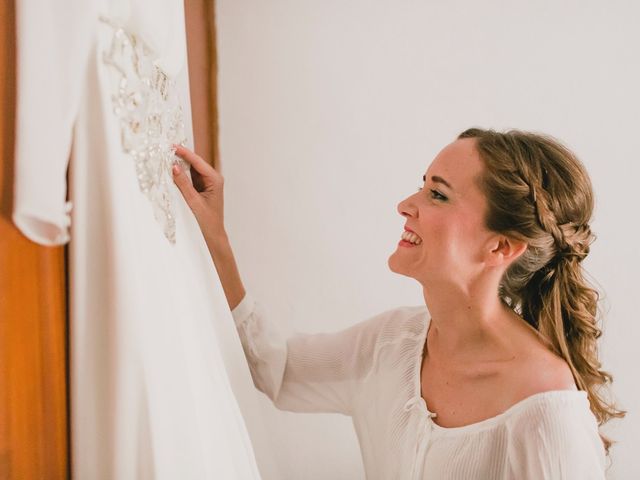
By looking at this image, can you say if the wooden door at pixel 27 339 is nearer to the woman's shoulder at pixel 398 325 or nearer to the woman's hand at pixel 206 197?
the woman's hand at pixel 206 197

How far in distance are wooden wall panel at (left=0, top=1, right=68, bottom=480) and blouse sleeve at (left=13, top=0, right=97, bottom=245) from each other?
0.04 metres

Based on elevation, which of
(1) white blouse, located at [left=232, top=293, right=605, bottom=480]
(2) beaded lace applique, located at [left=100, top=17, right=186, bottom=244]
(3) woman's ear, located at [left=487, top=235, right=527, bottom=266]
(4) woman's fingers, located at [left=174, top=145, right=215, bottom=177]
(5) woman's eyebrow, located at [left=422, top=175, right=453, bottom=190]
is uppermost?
(2) beaded lace applique, located at [left=100, top=17, right=186, bottom=244]

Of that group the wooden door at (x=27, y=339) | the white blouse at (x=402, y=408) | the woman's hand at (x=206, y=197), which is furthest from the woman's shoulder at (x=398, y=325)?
the wooden door at (x=27, y=339)

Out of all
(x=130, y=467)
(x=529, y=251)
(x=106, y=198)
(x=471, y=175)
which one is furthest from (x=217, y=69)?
(x=130, y=467)

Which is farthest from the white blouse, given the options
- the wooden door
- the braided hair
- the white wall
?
the wooden door

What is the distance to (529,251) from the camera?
115 centimetres

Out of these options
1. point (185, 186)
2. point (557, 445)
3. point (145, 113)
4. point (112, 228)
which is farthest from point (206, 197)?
point (557, 445)

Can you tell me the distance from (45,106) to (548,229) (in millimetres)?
872

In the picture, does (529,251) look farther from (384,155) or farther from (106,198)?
(106,198)

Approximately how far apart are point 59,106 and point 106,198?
10cm

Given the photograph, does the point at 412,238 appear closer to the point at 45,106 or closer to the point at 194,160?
the point at 194,160

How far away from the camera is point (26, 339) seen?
0.56m

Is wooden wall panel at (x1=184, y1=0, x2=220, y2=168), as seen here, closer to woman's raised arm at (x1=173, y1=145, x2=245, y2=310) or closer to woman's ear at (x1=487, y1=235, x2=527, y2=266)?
woman's raised arm at (x1=173, y1=145, x2=245, y2=310)

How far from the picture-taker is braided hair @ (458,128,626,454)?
1088 millimetres
